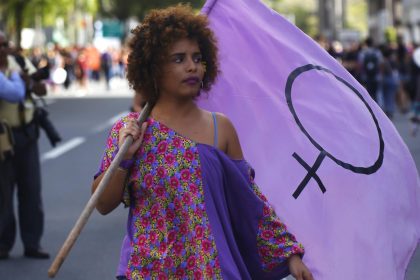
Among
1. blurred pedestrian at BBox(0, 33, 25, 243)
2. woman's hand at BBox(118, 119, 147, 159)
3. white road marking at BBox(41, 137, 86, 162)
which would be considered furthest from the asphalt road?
woman's hand at BBox(118, 119, 147, 159)

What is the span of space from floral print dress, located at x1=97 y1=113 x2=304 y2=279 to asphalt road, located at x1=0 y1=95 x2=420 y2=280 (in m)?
Result: 4.70

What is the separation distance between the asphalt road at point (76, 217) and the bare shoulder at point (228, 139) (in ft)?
15.1

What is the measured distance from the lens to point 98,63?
59.5 m

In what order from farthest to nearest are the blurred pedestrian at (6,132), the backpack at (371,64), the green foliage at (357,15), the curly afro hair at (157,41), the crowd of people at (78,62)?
the green foliage at (357,15) < the crowd of people at (78,62) < the backpack at (371,64) < the blurred pedestrian at (6,132) < the curly afro hair at (157,41)

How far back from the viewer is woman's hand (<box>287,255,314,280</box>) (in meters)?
4.54

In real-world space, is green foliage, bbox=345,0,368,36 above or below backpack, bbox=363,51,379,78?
below

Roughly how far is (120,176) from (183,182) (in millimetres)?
Result: 208

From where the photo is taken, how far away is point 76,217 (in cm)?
1247

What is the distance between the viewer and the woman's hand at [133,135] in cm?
434

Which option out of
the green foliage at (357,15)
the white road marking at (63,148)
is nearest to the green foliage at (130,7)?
the green foliage at (357,15)

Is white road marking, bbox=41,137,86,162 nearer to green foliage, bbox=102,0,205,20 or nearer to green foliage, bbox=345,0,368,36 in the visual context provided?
green foliage, bbox=102,0,205,20

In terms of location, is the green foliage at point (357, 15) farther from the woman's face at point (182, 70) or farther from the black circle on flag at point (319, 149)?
the woman's face at point (182, 70)

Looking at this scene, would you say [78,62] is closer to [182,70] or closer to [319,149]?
[319,149]

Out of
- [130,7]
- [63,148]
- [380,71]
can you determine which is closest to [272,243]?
[63,148]
